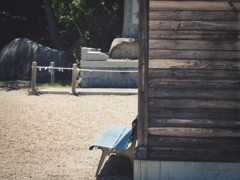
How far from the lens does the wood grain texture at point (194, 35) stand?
2.94 m

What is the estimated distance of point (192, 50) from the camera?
2959mm

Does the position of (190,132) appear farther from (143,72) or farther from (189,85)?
(143,72)

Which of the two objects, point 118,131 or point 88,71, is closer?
point 118,131

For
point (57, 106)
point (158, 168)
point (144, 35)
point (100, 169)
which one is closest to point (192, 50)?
point (144, 35)

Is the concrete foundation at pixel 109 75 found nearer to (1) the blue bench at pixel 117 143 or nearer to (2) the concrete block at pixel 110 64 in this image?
(2) the concrete block at pixel 110 64

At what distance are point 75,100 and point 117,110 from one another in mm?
1679

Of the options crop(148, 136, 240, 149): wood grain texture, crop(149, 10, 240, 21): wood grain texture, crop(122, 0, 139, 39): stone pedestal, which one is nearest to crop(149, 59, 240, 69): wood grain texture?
crop(149, 10, 240, 21): wood grain texture

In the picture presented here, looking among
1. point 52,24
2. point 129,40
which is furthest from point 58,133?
point 52,24

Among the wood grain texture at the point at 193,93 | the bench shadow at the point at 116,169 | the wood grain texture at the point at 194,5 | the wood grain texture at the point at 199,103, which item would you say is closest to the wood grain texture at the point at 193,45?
the wood grain texture at the point at 194,5

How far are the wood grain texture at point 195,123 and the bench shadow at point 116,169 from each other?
3.00 feet

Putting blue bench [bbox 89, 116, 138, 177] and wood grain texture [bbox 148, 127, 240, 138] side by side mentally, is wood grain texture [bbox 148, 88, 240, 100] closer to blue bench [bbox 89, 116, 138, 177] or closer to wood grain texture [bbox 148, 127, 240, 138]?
wood grain texture [bbox 148, 127, 240, 138]

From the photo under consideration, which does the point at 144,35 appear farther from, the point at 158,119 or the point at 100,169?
the point at 100,169

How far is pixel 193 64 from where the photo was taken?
2.96 meters

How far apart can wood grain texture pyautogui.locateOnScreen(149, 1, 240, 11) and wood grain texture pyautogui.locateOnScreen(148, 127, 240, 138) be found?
1.42 meters
